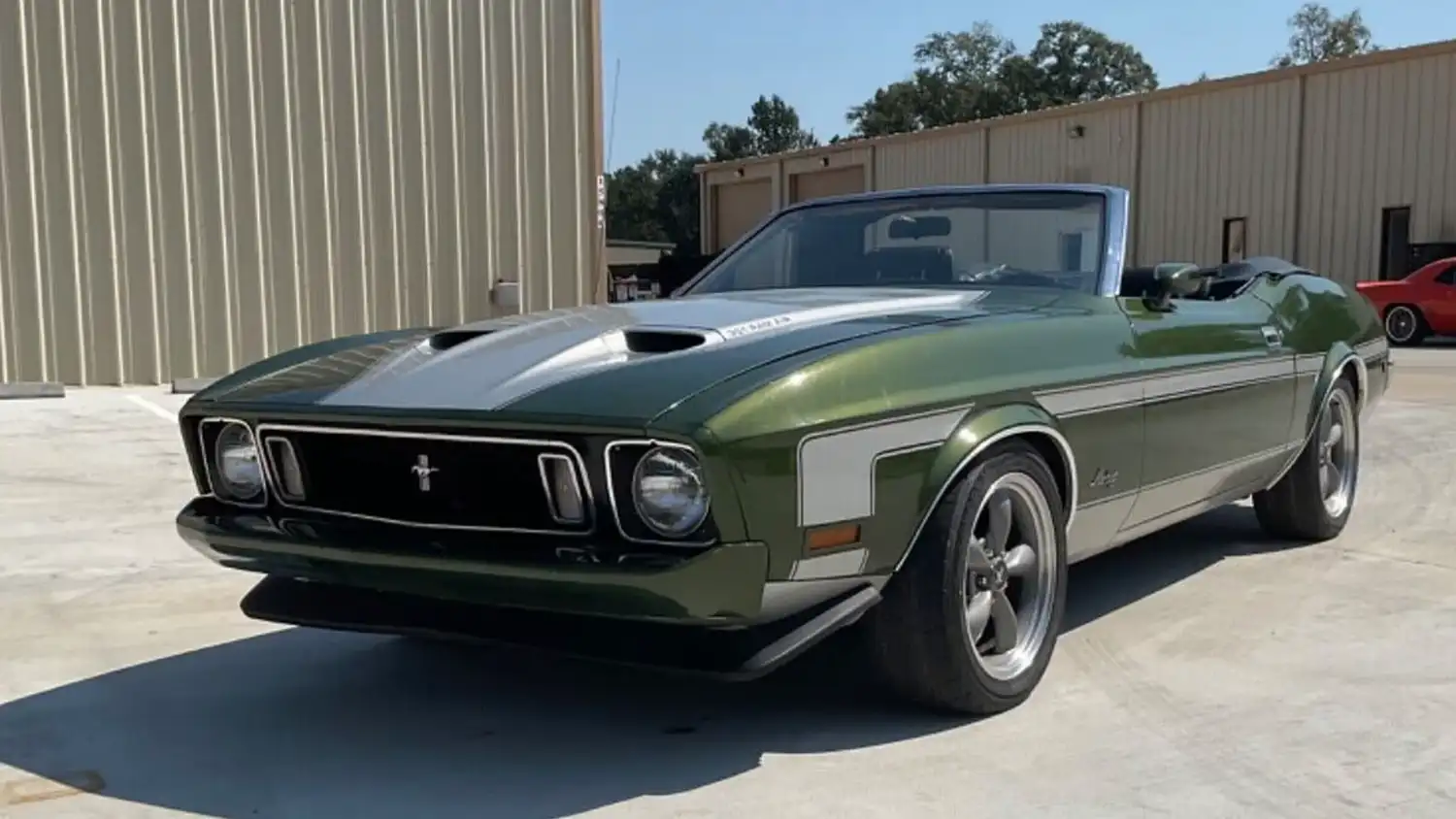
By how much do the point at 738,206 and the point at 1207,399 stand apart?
37.1 metres

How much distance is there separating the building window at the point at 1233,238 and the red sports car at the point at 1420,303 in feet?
23.5

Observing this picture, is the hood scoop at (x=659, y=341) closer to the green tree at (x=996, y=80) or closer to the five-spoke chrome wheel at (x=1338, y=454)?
the five-spoke chrome wheel at (x=1338, y=454)

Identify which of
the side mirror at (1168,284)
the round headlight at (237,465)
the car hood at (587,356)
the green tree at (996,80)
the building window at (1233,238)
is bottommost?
the round headlight at (237,465)

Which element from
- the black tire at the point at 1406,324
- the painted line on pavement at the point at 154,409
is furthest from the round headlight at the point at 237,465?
the black tire at the point at 1406,324

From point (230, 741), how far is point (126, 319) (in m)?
8.67

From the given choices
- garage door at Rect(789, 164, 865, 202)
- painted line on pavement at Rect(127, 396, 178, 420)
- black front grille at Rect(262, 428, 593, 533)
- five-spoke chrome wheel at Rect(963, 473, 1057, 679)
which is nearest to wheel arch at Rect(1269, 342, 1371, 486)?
five-spoke chrome wheel at Rect(963, 473, 1057, 679)

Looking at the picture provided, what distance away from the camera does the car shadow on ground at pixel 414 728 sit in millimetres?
2920

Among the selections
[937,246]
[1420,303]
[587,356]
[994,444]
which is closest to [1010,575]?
[994,444]

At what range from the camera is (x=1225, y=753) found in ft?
10.2

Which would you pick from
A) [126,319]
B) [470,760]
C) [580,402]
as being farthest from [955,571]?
[126,319]

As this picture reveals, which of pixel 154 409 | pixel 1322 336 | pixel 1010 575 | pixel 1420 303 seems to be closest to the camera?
pixel 1010 575

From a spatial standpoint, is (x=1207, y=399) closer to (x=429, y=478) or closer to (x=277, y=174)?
(x=429, y=478)

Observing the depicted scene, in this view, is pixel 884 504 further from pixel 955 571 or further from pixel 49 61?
pixel 49 61

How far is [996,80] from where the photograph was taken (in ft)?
288
